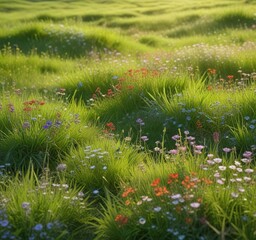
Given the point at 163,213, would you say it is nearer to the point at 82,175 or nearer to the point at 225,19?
the point at 82,175

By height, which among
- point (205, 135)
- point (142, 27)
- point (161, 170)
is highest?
point (161, 170)

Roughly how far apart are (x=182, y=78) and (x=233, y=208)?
13.8 feet

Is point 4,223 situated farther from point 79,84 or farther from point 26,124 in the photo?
point 79,84

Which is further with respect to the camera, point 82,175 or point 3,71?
point 3,71

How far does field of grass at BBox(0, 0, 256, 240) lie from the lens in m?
3.67

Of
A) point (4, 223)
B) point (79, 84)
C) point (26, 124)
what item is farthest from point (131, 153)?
point (79, 84)

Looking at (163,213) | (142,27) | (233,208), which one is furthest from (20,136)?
(142,27)

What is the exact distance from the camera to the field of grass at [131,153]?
3666mm

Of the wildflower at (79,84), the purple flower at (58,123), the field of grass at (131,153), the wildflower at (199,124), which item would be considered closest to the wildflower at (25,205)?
the field of grass at (131,153)

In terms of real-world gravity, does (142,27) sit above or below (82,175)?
below

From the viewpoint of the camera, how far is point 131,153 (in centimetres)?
534

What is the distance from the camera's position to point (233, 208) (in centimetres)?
362

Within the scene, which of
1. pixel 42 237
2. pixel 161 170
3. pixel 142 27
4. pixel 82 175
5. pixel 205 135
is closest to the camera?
pixel 42 237

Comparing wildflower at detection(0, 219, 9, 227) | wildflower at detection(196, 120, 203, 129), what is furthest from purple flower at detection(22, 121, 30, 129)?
wildflower at detection(196, 120, 203, 129)
